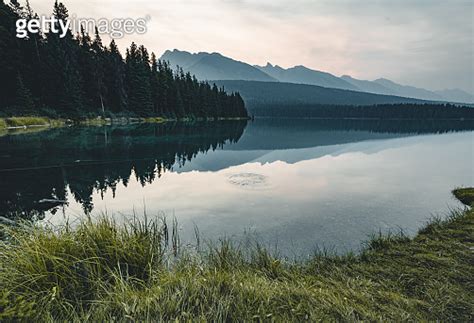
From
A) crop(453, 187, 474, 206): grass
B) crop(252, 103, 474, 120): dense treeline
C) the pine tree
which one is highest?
crop(252, 103, 474, 120): dense treeline

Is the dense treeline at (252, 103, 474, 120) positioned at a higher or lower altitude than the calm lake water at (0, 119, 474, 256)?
higher

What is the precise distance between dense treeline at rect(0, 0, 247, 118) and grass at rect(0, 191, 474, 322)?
4901 cm

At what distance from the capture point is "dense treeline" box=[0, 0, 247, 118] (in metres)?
46.8

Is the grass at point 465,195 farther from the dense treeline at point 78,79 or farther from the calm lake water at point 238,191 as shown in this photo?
the dense treeline at point 78,79

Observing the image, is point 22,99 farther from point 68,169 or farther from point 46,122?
point 68,169

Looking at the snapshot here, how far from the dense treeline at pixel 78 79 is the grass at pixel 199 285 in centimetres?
4901

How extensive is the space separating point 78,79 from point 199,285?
6557cm

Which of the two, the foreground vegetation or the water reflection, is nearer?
the water reflection

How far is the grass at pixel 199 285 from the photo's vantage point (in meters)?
3.56

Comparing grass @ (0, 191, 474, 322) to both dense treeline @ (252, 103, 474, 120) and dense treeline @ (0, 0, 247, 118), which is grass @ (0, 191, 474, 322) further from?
dense treeline @ (252, 103, 474, 120)

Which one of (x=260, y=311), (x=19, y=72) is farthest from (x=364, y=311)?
(x=19, y=72)

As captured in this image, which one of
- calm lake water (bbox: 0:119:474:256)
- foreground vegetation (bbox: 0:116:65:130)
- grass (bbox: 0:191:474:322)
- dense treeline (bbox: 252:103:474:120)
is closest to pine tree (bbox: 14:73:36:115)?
foreground vegetation (bbox: 0:116:65:130)

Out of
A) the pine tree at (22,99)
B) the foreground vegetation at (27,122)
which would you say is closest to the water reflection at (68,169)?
the foreground vegetation at (27,122)

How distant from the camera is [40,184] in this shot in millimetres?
13844
